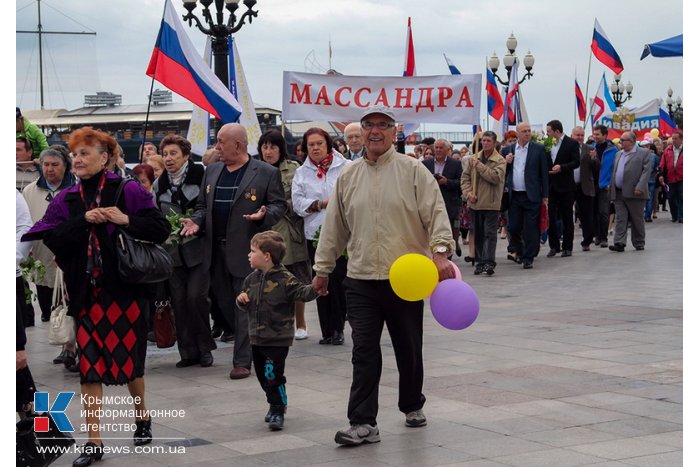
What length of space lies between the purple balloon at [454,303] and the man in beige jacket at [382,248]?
12 cm

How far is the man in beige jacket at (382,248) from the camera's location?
680 centimetres

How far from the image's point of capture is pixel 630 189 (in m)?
19.8

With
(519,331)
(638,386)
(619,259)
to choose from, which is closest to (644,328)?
(519,331)

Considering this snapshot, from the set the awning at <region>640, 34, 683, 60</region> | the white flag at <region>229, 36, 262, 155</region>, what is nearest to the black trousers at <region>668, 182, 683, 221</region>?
the white flag at <region>229, 36, 262, 155</region>

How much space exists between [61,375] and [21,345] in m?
3.06

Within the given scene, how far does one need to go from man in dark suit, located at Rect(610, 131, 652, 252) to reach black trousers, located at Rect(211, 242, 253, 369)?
38.5ft

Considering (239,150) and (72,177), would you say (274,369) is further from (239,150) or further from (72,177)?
(72,177)

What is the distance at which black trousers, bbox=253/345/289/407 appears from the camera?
282 inches

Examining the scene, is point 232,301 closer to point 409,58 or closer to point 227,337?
point 227,337

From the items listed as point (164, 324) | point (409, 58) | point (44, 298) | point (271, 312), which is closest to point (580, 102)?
point (409, 58)

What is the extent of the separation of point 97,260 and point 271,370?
1.44 metres

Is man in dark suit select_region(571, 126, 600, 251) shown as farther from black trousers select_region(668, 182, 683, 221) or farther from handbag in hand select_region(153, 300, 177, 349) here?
handbag in hand select_region(153, 300, 177, 349)

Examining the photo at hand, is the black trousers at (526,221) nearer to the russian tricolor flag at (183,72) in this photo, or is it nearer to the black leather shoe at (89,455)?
the russian tricolor flag at (183,72)

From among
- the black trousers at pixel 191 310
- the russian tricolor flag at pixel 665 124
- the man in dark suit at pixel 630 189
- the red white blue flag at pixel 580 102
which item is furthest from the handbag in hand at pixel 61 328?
the russian tricolor flag at pixel 665 124
